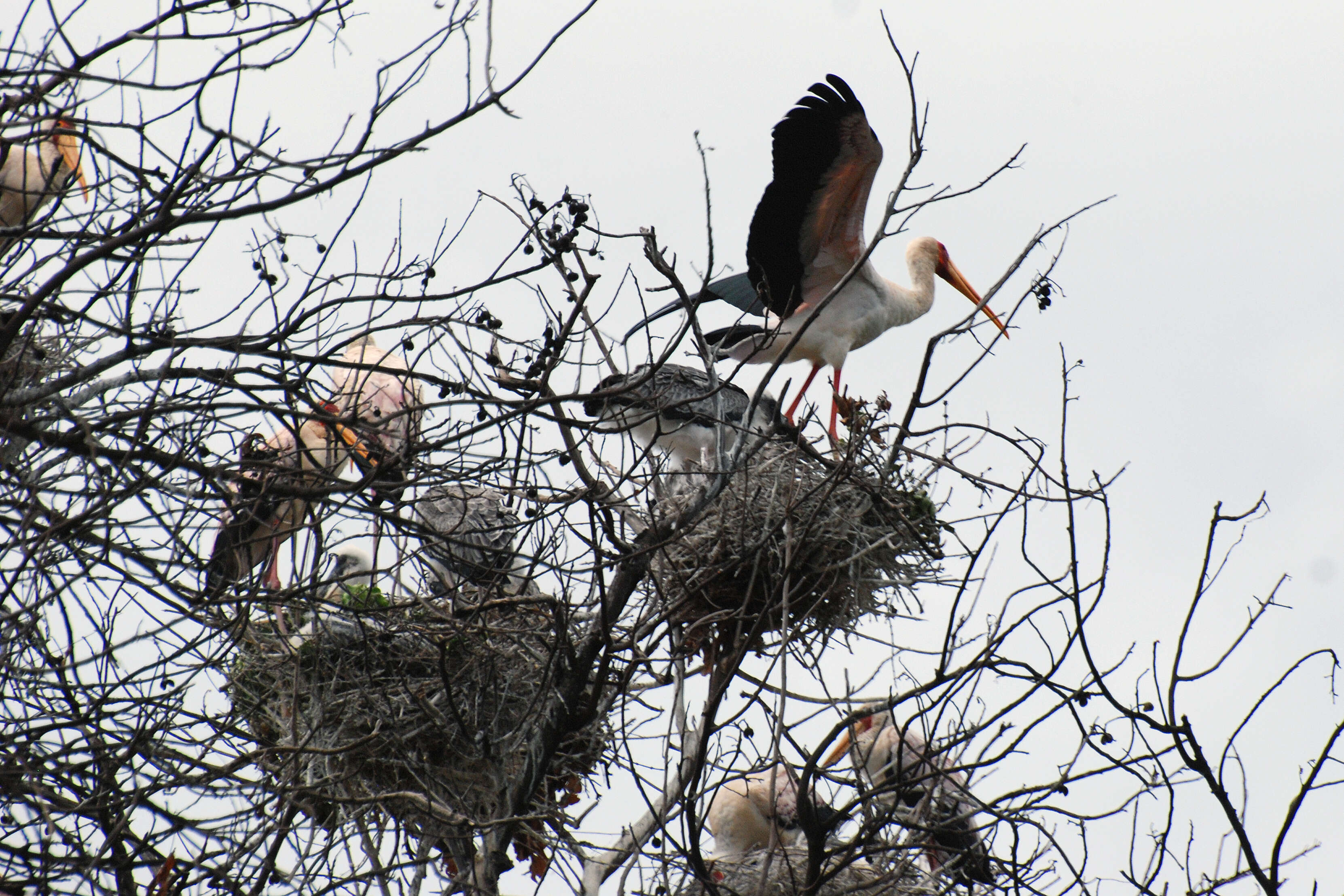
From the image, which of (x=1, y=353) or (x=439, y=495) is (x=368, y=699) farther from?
(x=1, y=353)

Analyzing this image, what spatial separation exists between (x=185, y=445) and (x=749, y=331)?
335 cm

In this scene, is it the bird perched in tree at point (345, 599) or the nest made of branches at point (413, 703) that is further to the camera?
the nest made of branches at point (413, 703)

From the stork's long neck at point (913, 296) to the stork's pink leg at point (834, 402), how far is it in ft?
1.40

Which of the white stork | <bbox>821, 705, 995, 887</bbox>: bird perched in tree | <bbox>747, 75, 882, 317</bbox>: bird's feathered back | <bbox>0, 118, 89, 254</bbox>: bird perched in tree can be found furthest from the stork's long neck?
<bbox>0, 118, 89, 254</bbox>: bird perched in tree

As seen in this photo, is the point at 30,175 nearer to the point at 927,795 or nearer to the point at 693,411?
the point at 693,411

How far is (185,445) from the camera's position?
11.0 ft

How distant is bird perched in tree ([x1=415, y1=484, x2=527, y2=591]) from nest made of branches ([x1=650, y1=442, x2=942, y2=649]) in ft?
2.27

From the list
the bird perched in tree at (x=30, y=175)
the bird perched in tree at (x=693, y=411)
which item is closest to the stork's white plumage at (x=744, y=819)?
the bird perched in tree at (x=693, y=411)

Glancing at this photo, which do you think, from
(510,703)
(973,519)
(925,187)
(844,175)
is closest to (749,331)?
(844,175)

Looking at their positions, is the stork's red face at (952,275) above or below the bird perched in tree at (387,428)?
above

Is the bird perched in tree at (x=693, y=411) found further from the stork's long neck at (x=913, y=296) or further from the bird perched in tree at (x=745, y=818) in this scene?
the bird perched in tree at (x=745, y=818)

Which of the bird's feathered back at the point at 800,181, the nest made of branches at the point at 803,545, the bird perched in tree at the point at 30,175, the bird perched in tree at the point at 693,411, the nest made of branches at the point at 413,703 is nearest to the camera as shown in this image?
the bird perched in tree at the point at 30,175

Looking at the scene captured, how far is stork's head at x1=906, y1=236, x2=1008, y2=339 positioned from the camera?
838cm

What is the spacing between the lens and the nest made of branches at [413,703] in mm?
4918
